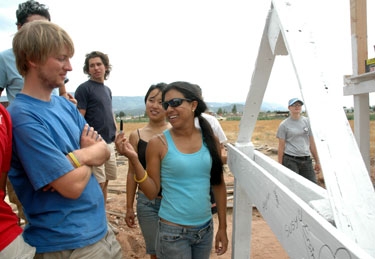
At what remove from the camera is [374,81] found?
11.0 ft

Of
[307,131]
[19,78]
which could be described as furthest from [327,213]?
[307,131]

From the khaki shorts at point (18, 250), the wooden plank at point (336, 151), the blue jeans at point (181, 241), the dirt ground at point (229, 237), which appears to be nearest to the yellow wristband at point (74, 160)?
the khaki shorts at point (18, 250)

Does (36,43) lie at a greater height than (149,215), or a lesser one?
greater

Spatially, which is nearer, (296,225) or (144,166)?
(296,225)

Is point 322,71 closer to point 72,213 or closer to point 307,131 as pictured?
point 72,213

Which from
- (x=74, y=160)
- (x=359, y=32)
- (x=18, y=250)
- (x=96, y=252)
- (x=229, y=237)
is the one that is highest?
(x=359, y=32)

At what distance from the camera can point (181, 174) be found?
2129mm

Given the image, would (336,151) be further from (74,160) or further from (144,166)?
(144,166)

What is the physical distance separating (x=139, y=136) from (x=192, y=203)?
1.03m

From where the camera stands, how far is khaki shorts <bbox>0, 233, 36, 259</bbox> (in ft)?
4.25

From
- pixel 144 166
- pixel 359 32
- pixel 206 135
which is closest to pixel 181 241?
pixel 206 135

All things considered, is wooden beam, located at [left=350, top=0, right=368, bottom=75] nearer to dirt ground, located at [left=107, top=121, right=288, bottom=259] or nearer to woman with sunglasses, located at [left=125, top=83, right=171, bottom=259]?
woman with sunglasses, located at [left=125, top=83, right=171, bottom=259]

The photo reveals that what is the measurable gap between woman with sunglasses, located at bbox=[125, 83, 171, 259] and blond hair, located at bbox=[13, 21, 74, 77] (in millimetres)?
1404

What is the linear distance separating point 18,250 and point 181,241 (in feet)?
3.39
